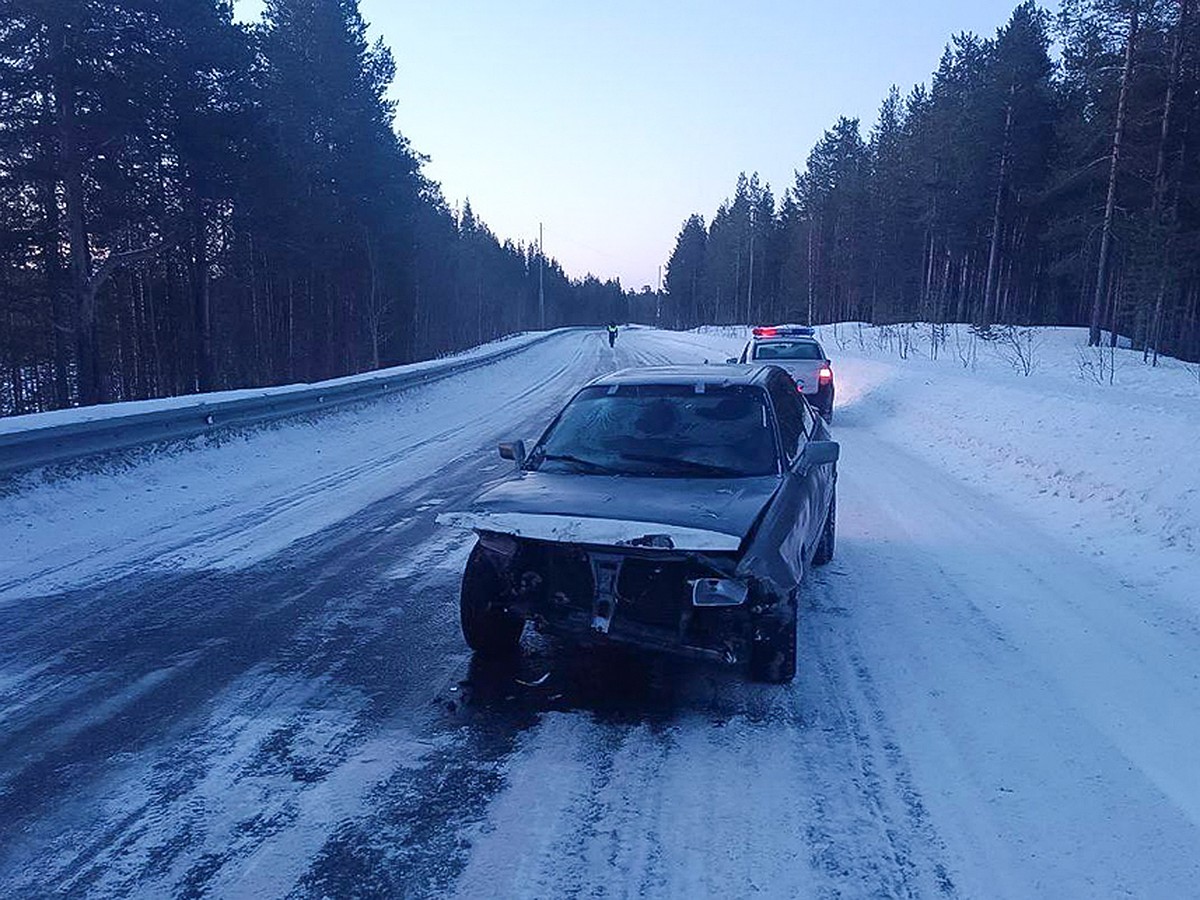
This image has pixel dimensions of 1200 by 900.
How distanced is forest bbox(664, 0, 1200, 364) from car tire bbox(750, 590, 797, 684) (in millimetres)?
28209

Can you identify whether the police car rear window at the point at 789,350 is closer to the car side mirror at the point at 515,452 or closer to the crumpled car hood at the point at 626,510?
the car side mirror at the point at 515,452

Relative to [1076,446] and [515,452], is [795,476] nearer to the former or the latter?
[515,452]

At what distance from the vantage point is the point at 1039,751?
3840mm

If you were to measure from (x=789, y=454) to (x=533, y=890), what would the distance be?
11.8 feet

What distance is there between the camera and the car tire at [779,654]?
4395 millimetres

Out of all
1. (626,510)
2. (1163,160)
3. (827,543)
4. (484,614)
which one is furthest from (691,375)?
(1163,160)

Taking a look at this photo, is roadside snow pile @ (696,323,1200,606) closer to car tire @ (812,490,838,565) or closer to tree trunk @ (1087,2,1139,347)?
car tire @ (812,490,838,565)

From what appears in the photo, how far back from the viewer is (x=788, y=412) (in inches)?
257

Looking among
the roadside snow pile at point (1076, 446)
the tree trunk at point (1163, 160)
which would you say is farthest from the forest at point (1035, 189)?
the roadside snow pile at point (1076, 446)

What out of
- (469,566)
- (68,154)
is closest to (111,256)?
(68,154)

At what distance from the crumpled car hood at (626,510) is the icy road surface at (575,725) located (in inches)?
35.5

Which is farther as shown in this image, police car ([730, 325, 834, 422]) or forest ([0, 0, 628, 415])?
forest ([0, 0, 628, 415])

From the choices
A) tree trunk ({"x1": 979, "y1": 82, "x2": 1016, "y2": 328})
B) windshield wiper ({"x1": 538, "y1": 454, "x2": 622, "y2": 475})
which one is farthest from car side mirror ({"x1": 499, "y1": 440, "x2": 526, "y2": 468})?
tree trunk ({"x1": 979, "y1": 82, "x2": 1016, "y2": 328})

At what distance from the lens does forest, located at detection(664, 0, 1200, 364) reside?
95.7ft
